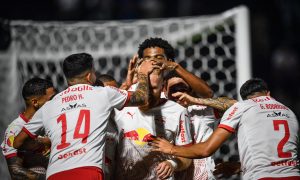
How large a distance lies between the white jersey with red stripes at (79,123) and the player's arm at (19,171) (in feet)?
1.82

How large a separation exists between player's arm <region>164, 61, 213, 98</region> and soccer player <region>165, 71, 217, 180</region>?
10cm

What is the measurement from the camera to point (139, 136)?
3.23 m

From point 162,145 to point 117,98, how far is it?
1.39 feet

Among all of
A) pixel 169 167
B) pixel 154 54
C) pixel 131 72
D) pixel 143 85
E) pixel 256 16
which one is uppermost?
pixel 256 16

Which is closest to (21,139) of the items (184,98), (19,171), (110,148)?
(19,171)

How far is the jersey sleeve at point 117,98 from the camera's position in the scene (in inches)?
121

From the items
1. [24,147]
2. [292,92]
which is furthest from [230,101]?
[292,92]

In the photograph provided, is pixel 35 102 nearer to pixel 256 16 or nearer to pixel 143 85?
pixel 143 85

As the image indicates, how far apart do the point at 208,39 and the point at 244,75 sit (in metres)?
0.90

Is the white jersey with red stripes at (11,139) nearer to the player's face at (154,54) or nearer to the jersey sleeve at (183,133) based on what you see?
the player's face at (154,54)

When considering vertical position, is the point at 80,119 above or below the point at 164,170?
above

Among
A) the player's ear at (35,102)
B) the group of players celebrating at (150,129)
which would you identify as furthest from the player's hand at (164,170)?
the player's ear at (35,102)

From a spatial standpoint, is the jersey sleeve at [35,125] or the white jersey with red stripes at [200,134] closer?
the jersey sleeve at [35,125]

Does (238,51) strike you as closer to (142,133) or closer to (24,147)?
(142,133)
